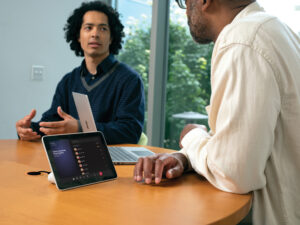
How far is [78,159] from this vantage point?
1.04 m

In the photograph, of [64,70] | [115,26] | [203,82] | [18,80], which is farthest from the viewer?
[64,70]

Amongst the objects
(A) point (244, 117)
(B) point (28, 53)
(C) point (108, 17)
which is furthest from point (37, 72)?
(A) point (244, 117)

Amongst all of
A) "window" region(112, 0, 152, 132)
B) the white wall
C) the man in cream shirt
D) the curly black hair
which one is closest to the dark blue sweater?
the curly black hair

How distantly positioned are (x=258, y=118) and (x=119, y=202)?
0.40 meters

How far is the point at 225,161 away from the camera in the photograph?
2.86ft

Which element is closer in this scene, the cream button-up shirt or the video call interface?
the cream button-up shirt

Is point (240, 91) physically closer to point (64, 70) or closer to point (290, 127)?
point (290, 127)

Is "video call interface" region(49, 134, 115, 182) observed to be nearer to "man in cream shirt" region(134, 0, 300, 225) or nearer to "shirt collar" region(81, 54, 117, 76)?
"man in cream shirt" region(134, 0, 300, 225)

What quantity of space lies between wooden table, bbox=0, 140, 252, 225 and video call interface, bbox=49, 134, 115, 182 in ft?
0.13

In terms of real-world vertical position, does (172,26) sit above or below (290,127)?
above

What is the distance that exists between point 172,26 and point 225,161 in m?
2.52

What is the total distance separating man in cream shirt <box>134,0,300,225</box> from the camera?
0.85m

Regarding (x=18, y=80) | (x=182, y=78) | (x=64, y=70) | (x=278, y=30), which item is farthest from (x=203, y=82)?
(x=278, y=30)

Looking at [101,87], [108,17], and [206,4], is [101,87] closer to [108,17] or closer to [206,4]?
[108,17]
